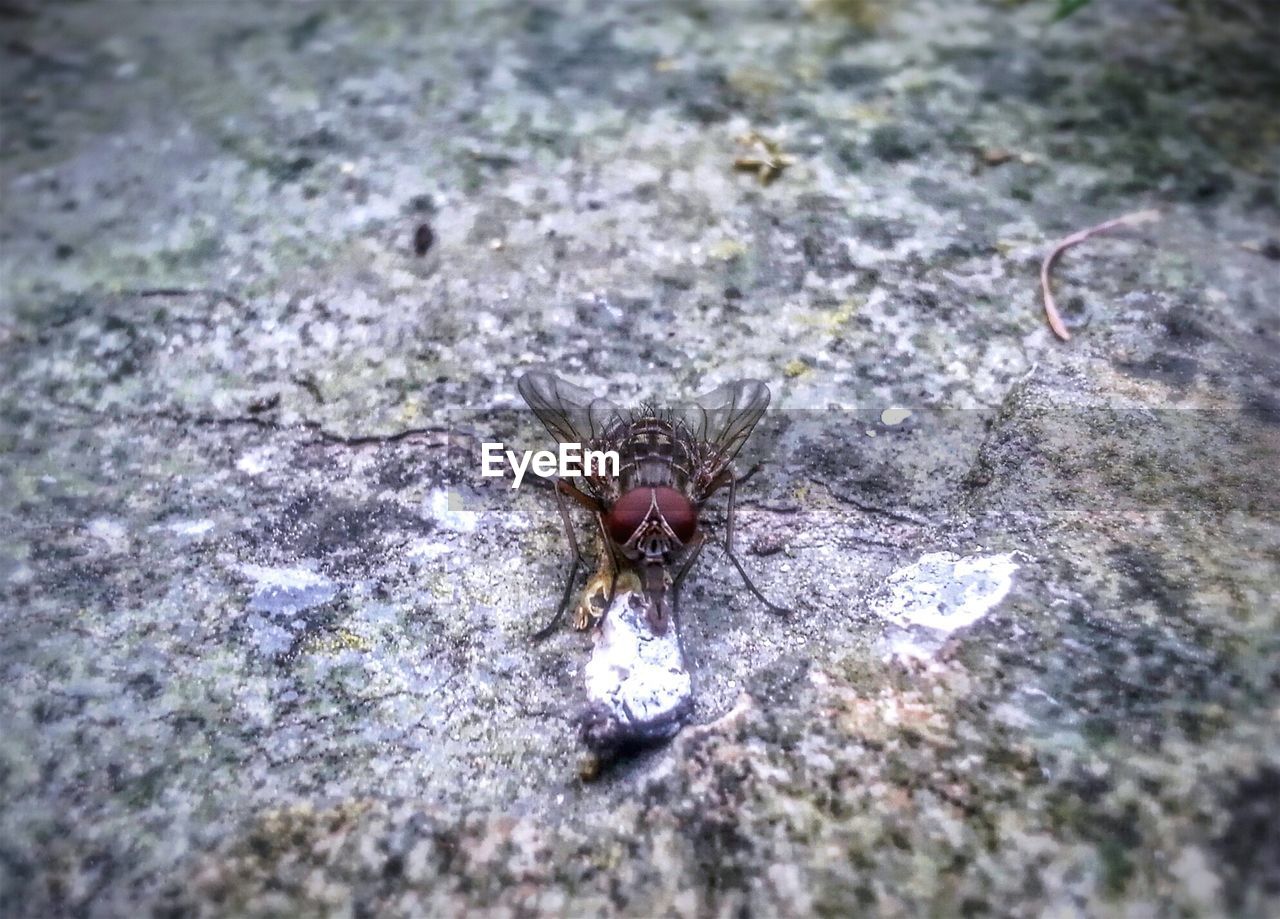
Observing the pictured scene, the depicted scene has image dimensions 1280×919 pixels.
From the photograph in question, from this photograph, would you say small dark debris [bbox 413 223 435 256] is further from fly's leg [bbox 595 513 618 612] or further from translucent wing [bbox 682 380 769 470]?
fly's leg [bbox 595 513 618 612]


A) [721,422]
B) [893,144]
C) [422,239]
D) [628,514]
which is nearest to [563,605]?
[628,514]

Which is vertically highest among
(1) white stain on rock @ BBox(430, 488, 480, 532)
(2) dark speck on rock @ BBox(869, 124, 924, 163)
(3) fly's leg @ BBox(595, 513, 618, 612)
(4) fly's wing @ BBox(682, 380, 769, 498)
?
(2) dark speck on rock @ BBox(869, 124, 924, 163)

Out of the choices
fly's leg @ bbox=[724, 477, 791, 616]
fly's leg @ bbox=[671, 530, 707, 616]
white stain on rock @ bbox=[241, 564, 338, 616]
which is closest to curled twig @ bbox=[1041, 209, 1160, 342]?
fly's leg @ bbox=[724, 477, 791, 616]

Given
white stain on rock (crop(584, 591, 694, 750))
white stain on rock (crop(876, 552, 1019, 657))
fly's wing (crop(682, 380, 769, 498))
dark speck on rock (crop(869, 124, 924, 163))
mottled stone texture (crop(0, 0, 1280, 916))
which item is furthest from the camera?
dark speck on rock (crop(869, 124, 924, 163))

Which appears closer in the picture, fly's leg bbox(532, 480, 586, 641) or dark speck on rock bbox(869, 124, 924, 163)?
fly's leg bbox(532, 480, 586, 641)

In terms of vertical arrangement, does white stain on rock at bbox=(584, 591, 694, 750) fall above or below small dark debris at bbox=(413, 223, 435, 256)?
below

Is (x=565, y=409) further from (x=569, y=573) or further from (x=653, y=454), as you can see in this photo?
(x=569, y=573)
